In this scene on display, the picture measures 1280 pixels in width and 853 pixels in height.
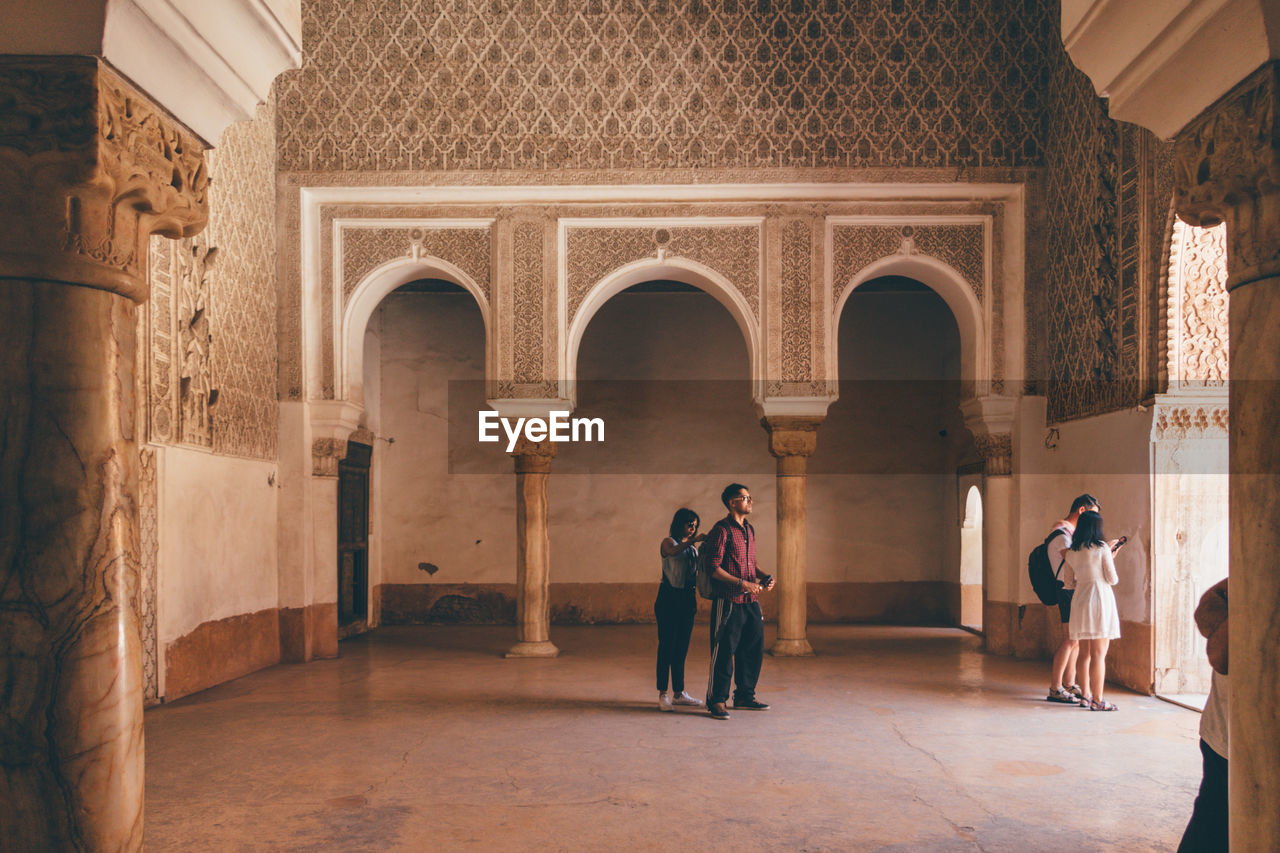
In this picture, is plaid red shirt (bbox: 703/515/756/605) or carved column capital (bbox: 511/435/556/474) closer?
plaid red shirt (bbox: 703/515/756/605)

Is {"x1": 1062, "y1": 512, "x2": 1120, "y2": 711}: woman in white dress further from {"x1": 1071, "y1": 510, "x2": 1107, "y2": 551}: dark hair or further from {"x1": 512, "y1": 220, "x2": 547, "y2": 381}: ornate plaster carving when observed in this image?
{"x1": 512, "y1": 220, "x2": 547, "y2": 381}: ornate plaster carving

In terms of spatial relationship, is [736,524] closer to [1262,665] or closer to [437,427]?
[1262,665]

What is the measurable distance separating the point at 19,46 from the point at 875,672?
753 centimetres

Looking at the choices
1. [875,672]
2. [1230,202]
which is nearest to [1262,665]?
[1230,202]

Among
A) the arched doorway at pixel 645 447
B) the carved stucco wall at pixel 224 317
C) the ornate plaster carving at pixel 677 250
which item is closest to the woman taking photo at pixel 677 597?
the ornate plaster carving at pixel 677 250

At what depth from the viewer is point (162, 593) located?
6.71 m

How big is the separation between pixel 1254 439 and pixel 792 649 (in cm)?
722

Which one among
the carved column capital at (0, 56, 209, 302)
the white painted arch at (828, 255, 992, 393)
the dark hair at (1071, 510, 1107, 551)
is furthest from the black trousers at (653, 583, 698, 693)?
the carved column capital at (0, 56, 209, 302)

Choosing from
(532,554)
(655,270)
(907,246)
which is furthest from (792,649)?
(907,246)

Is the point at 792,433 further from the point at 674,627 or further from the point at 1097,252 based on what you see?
the point at 674,627

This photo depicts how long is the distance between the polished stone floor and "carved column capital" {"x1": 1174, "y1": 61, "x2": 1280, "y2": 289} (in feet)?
8.88

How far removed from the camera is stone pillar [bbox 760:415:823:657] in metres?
9.04

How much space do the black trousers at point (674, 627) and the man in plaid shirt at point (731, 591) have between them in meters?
0.19

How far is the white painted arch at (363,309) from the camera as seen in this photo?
916 cm
